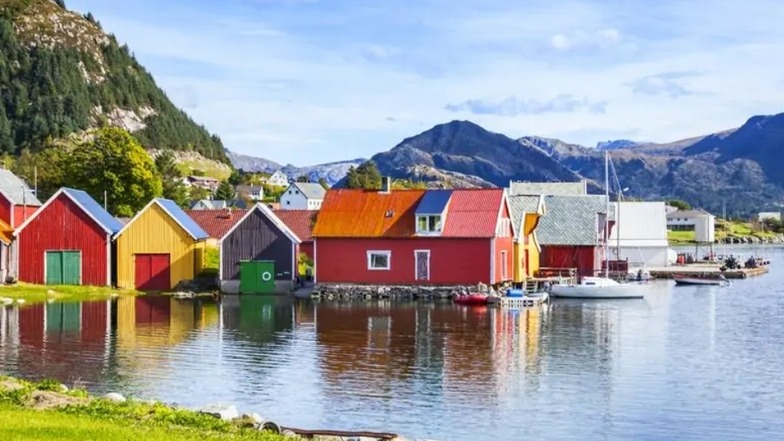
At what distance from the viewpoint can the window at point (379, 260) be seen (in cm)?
5872

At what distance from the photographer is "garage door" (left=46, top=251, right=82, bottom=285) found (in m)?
61.2

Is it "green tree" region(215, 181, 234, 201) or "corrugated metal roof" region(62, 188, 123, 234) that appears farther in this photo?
"green tree" region(215, 181, 234, 201)

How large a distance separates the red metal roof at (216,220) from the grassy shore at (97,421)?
158ft

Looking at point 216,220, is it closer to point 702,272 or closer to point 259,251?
point 259,251

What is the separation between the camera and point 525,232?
65625 millimetres

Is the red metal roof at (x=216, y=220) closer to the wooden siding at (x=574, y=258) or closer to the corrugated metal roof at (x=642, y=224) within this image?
the wooden siding at (x=574, y=258)

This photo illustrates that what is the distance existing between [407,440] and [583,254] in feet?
172

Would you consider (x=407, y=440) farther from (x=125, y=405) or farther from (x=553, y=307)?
(x=553, y=307)

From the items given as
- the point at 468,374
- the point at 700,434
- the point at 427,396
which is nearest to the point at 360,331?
the point at 468,374

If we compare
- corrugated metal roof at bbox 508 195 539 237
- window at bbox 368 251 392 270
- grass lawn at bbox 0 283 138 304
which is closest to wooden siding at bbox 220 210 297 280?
window at bbox 368 251 392 270

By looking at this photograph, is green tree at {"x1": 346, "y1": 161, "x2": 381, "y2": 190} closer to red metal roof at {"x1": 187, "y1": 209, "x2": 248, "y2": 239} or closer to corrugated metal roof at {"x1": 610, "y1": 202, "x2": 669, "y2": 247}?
corrugated metal roof at {"x1": 610, "y1": 202, "x2": 669, "y2": 247}

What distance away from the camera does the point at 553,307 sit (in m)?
54.0

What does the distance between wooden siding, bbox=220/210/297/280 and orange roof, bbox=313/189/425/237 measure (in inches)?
104

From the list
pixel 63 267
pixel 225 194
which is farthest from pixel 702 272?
pixel 225 194
